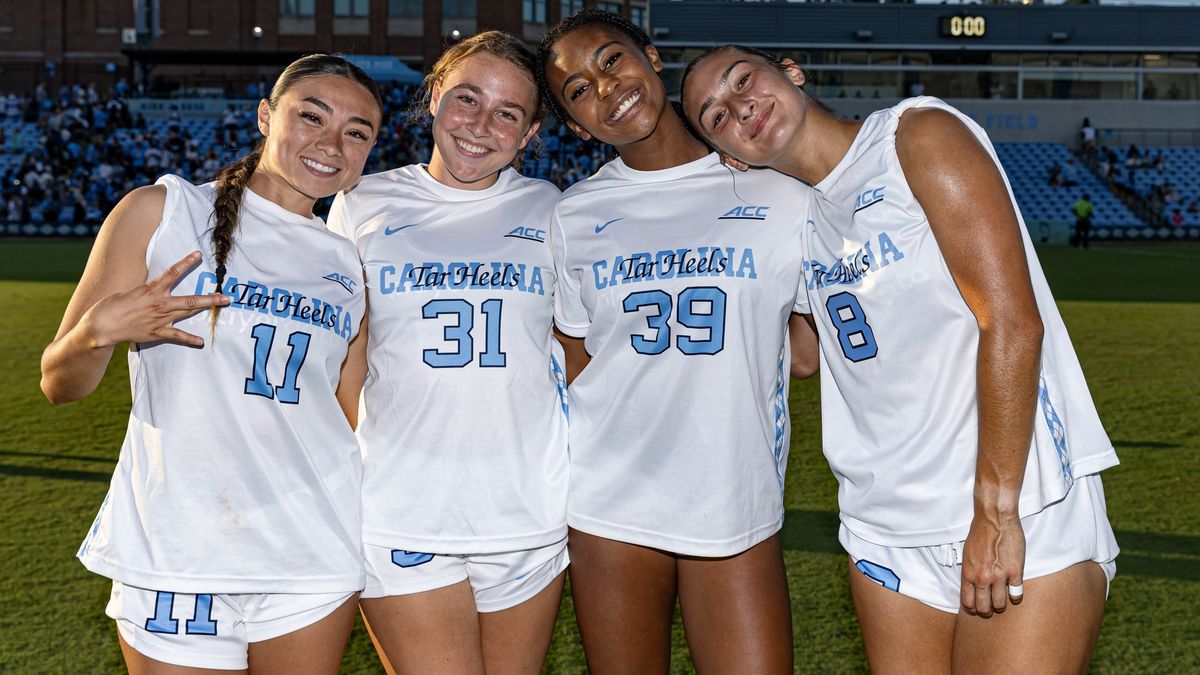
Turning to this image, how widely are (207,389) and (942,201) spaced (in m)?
1.78

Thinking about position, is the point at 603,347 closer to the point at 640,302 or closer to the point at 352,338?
the point at 640,302

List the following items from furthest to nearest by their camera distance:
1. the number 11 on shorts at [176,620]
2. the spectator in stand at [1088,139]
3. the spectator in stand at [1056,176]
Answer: the spectator in stand at [1088,139] → the spectator in stand at [1056,176] → the number 11 on shorts at [176,620]

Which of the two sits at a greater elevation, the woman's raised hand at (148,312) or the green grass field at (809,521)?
the woman's raised hand at (148,312)

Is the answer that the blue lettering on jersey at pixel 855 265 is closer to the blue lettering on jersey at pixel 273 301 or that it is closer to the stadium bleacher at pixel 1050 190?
the blue lettering on jersey at pixel 273 301

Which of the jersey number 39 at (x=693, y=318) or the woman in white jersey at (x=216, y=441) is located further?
the jersey number 39 at (x=693, y=318)

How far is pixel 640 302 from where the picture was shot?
9.73 feet

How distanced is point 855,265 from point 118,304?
5.76 feet

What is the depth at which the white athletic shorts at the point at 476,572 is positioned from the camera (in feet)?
9.67

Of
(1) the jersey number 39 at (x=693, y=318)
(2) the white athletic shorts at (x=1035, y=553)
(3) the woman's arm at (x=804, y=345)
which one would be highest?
(1) the jersey number 39 at (x=693, y=318)

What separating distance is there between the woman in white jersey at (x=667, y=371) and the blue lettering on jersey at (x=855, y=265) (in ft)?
0.66

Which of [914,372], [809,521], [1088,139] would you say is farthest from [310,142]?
[1088,139]

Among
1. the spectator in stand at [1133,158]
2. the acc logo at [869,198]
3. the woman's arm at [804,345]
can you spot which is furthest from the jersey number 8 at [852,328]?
the spectator in stand at [1133,158]

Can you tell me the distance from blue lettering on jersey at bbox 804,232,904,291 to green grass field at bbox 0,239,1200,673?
213 centimetres

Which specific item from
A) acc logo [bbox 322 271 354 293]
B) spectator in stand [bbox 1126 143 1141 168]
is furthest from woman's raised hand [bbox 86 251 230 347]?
spectator in stand [bbox 1126 143 1141 168]
